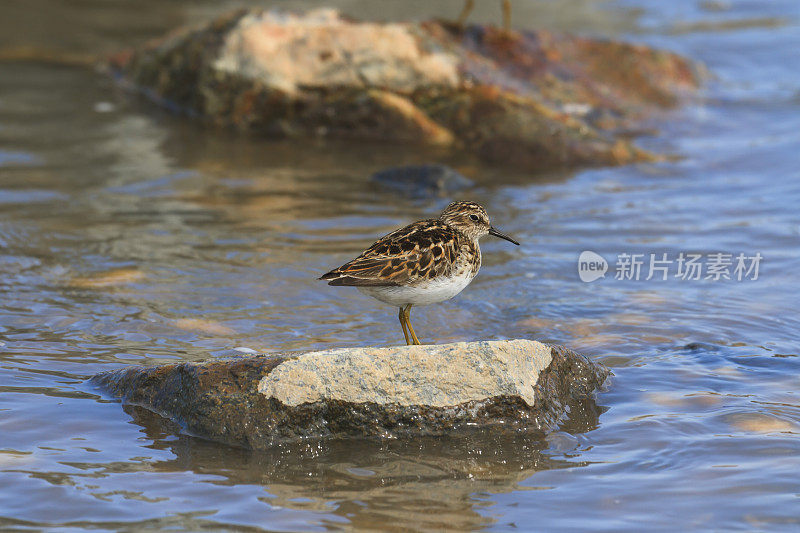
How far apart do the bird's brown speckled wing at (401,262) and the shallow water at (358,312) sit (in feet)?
3.28

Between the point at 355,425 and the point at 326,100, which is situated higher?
the point at 326,100

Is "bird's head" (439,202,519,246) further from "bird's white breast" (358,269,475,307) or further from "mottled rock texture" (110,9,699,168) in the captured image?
"mottled rock texture" (110,9,699,168)

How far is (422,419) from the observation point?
574 cm

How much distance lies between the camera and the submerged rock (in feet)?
37.0

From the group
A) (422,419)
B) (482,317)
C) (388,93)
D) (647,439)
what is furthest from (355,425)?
(388,93)

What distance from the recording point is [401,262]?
20.0ft

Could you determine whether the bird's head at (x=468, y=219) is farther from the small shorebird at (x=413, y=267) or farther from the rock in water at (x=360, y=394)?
the rock in water at (x=360, y=394)

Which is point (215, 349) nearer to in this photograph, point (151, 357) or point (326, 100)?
point (151, 357)

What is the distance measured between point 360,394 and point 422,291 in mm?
821

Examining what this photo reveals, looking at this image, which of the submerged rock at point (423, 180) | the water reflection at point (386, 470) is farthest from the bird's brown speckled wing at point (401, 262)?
A: the submerged rock at point (423, 180)

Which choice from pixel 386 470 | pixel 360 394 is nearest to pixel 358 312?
pixel 360 394

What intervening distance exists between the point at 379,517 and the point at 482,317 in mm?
3294

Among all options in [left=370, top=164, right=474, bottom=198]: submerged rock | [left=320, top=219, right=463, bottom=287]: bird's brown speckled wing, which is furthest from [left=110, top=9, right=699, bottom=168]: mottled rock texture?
[left=320, top=219, right=463, bottom=287]: bird's brown speckled wing

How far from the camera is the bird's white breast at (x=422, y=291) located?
6113 mm
